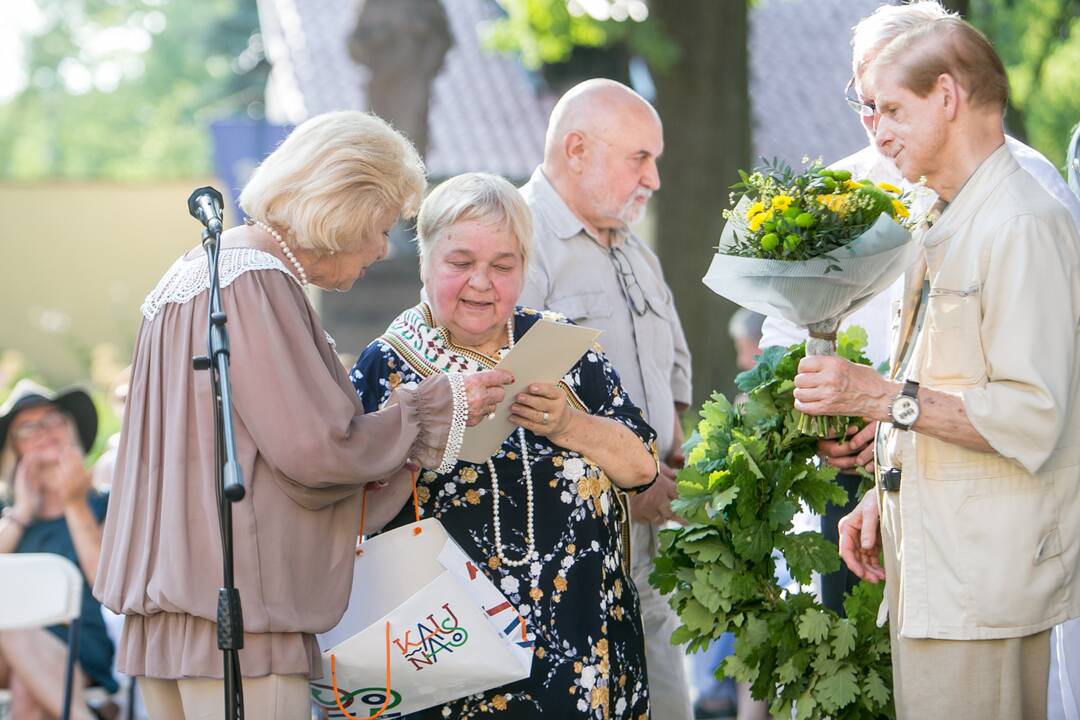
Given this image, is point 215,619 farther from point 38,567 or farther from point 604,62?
point 604,62

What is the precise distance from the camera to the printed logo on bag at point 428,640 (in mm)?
3137

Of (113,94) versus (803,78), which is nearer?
(803,78)

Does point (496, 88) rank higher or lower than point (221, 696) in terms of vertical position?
higher

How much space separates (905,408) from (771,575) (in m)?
0.89

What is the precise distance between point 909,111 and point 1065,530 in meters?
1.06

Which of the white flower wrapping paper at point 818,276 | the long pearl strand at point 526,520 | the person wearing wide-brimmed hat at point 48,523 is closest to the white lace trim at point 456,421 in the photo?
the long pearl strand at point 526,520

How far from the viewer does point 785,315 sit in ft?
11.0

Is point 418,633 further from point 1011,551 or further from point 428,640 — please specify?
point 1011,551

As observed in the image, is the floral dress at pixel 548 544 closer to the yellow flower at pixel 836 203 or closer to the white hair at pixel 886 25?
the yellow flower at pixel 836 203

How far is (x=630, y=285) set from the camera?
182 inches

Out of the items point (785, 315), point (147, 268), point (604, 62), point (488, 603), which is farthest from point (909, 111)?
point (147, 268)

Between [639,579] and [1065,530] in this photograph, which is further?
[639,579]

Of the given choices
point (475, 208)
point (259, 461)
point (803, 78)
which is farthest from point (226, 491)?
point (803, 78)

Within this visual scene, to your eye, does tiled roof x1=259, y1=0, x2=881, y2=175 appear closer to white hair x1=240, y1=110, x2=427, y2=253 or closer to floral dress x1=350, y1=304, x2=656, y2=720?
floral dress x1=350, y1=304, x2=656, y2=720
